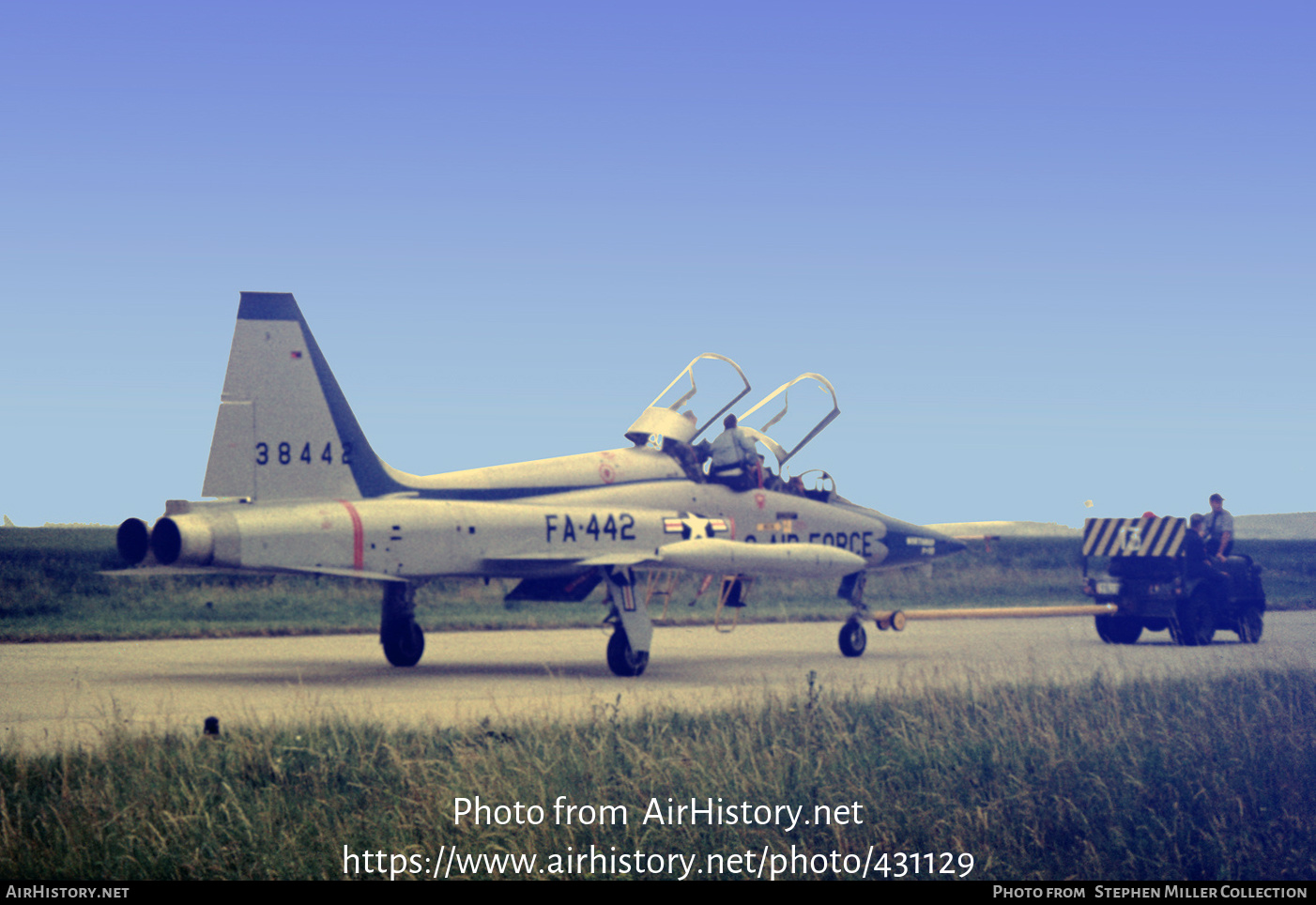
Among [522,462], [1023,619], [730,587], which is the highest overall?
[522,462]

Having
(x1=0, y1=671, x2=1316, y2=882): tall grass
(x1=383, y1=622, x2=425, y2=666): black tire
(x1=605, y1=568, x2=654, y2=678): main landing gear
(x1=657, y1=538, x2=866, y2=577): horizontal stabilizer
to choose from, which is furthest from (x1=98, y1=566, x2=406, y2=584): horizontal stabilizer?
(x1=0, y1=671, x2=1316, y2=882): tall grass

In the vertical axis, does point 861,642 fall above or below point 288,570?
below

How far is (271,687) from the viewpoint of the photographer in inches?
550

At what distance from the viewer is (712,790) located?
7.71 meters

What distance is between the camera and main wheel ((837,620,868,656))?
62.2 feet

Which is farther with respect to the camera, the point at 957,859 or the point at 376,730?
the point at 376,730

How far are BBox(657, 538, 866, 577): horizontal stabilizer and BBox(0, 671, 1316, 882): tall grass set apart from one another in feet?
16.1

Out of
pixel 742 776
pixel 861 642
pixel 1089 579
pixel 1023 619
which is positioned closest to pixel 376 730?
pixel 742 776

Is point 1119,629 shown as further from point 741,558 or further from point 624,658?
point 624,658

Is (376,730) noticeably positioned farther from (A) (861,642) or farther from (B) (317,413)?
(A) (861,642)

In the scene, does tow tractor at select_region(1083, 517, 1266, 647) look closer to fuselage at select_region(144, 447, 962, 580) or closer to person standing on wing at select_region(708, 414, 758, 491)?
fuselage at select_region(144, 447, 962, 580)

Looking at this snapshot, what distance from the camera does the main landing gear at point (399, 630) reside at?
54.0ft

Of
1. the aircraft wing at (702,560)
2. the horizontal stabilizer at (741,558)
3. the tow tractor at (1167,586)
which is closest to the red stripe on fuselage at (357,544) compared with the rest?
the aircraft wing at (702,560)
